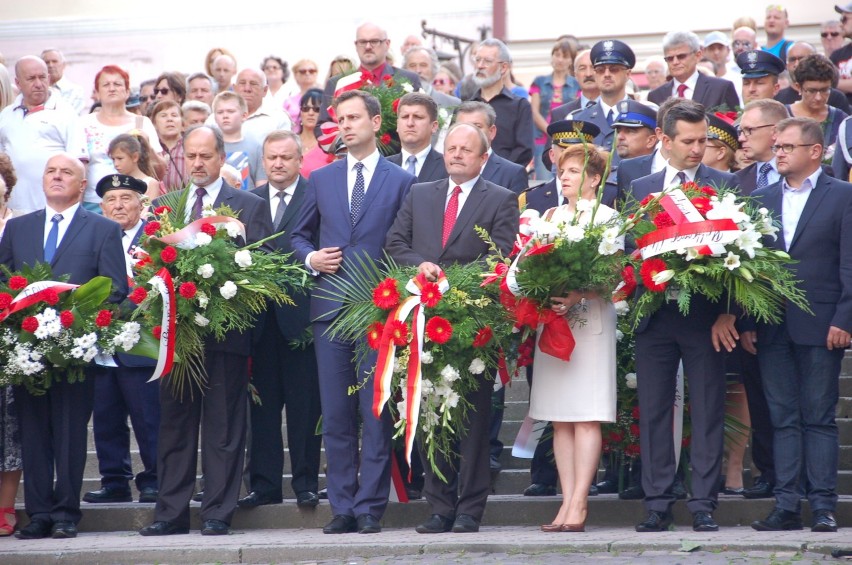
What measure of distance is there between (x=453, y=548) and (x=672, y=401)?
167 centimetres

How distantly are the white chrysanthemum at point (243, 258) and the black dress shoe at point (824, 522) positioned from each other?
3778mm

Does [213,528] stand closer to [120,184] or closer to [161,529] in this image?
[161,529]

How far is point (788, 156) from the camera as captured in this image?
901cm

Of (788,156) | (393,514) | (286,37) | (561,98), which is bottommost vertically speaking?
(393,514)

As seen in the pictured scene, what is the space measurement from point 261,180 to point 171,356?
14.9 ft

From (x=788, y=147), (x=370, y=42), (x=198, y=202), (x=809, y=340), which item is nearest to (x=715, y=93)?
(x=370, y=42)

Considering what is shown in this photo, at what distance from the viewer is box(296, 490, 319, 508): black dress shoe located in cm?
954

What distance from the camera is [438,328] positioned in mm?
8586

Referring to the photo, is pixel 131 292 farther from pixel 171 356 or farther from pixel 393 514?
pixel 393 514

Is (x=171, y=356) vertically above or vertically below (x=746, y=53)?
below

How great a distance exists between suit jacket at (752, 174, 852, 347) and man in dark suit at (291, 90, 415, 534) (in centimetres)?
248

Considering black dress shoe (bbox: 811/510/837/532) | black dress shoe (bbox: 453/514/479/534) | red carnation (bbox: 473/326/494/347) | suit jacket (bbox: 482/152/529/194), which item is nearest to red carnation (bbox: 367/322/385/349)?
red carnation (bbox: 473/326/494/347)

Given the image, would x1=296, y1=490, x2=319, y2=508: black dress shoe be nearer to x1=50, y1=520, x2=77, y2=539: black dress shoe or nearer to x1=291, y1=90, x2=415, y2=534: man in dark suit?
x1=291, y1=90, x2=415, y2=534: man in dark suit

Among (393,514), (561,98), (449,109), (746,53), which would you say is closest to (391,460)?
(393,514)
